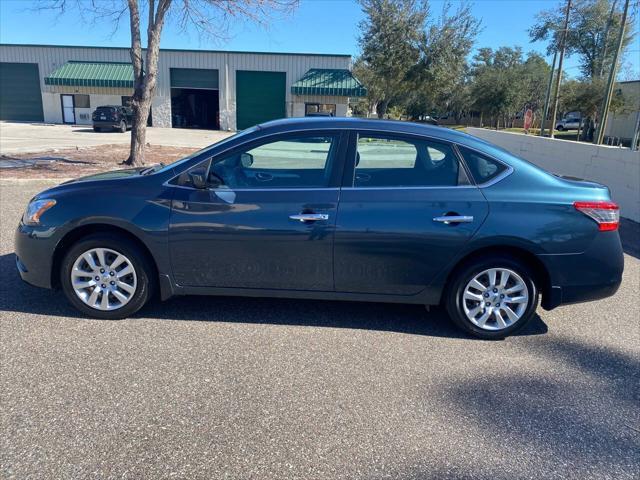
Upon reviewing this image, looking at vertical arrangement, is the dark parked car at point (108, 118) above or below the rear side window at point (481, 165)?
above

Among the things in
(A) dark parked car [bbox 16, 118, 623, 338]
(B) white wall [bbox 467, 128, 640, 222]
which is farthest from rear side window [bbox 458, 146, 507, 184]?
(B) white wall [bbox 467, 128, 640, 222]

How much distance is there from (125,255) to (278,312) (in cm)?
140

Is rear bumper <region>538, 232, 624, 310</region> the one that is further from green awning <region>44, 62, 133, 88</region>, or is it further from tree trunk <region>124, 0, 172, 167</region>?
green awning <region>44, 62, 133, 88</region>

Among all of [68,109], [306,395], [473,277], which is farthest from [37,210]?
[68,109]

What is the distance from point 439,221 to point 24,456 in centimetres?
306

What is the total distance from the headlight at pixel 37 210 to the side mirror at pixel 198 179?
3.96 feet

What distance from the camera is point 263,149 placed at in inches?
165

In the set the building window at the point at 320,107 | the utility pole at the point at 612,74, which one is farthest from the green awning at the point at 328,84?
the utility pole at the point at 612,74

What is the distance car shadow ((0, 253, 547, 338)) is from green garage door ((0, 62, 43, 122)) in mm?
45176

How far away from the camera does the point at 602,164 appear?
1019 cm

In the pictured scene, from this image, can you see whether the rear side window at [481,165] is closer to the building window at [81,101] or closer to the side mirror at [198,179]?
the side mirror at [198,179]

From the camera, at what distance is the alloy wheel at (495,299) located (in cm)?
383

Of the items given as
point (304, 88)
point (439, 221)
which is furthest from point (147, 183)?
point (304, 88)

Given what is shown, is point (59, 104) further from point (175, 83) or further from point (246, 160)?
point (246, 160)
